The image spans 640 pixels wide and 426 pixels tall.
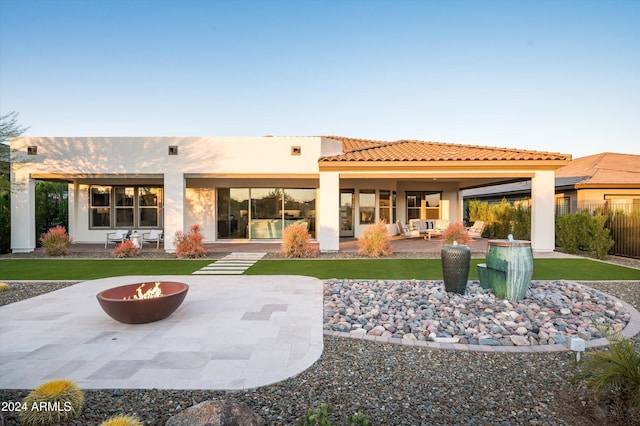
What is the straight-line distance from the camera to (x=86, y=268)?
35.5 feet

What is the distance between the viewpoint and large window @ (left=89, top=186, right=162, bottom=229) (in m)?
17.5

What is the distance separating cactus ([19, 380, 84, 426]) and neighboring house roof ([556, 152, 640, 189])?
20184mm

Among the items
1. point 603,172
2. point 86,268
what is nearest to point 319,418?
point 86,268

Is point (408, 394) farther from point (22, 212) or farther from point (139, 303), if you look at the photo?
point (22, 212)

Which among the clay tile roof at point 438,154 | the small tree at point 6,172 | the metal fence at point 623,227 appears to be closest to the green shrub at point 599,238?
the metal fence at point 623,227

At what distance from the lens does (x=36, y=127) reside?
13.8 meters

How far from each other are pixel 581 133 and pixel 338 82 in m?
11.3

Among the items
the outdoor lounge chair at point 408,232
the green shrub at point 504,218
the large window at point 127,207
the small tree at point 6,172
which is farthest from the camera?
the large window at point 127,207

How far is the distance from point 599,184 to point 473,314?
15.5 meters

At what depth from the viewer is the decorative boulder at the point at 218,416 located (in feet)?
8.24

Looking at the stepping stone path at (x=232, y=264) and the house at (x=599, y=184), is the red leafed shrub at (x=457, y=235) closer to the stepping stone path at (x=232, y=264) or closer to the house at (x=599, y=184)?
the house at (x=599, y=184)

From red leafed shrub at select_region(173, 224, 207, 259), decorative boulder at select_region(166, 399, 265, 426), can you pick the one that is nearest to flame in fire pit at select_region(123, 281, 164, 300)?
decorative boulder at select_region(166, 399, 265, 426)

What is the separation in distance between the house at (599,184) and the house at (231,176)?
4.86m

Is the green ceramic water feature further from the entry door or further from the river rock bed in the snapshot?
the entry door
